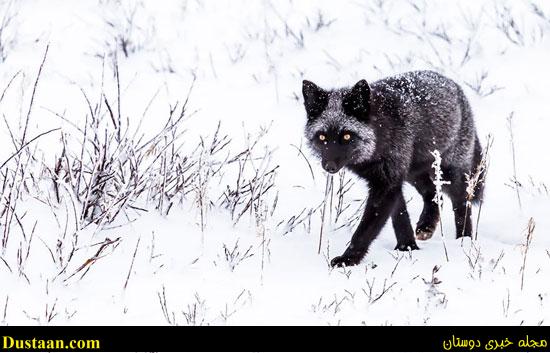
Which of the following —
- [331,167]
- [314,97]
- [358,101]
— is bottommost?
[331,167]

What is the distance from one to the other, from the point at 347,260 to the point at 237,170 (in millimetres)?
2205

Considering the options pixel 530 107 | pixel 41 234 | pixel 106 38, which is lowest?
pixel 41 234

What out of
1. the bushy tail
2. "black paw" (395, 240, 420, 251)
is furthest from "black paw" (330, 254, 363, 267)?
the bushy tail

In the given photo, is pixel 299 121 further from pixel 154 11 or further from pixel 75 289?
pixel 75 289

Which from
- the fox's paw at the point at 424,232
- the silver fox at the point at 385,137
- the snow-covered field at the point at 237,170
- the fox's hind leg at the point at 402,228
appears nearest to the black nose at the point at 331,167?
the silver fox at the point at 385,137

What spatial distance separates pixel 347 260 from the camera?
18.8 ft

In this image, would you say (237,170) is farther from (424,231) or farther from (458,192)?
(458,192)

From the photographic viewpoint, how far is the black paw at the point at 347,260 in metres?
5.70

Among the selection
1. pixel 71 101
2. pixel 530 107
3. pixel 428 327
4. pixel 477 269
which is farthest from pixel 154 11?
pixel 428 327

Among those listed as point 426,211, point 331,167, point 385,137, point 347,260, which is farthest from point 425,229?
point 331,167

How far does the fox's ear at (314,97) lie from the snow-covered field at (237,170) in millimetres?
407

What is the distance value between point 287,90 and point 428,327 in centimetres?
580

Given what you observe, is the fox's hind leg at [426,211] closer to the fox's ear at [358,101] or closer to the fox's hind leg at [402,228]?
the fox's hind leg at [402,228]

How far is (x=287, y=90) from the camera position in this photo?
9.55 metres
